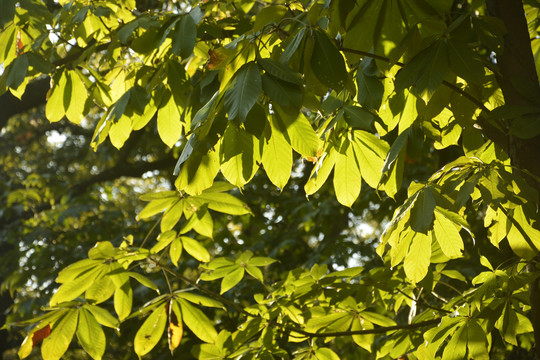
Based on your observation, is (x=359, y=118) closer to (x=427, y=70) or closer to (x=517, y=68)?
(x=427, y=70)

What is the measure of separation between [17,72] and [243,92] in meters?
0.97

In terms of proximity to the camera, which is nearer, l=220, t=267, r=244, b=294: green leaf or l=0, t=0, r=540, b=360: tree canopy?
l=0, t=0, r=540, b=360: tree canopy

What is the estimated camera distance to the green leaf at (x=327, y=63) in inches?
35.4

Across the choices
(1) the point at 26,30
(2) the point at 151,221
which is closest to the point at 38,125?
(2) the point at 151,221

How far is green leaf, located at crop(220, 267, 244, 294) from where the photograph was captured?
5.65ft

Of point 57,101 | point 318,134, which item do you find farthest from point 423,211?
point 57,101

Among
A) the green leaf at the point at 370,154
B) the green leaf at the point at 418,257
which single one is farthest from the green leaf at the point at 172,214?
the green leaf at the point at 418,257

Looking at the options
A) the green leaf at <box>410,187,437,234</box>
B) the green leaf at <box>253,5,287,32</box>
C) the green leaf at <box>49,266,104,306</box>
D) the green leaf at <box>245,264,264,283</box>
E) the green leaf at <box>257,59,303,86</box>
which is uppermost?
the green leaf at <box>253,5,287,32</box>

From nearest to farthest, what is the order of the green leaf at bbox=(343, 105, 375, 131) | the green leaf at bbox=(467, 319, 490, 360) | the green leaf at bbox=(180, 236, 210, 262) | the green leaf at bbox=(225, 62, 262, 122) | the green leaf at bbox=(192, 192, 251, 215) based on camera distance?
the green leaf at bbox=(225, 62, 262, 122) < the green leaf at bbox=(343, 105, 375, 131) < the green leaf at bbox=(467, 319, 490, 360) < the green leaf at bbox=(192, 192, 251, 215) < the green leaf at bbox=(180, 236, 210, 262)

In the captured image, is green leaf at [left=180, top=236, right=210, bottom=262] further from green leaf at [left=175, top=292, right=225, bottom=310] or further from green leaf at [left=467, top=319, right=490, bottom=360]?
green leaf at [left=467, top=319, right=490, bottom=360]

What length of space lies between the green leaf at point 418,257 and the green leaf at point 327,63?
0.38 metres

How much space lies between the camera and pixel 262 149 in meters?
0.98

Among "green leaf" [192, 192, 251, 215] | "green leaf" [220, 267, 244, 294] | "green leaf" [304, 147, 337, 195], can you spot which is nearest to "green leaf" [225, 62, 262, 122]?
"green leaf" [304, 147, 337, 195]

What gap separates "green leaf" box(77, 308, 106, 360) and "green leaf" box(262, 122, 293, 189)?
29.7 inches
